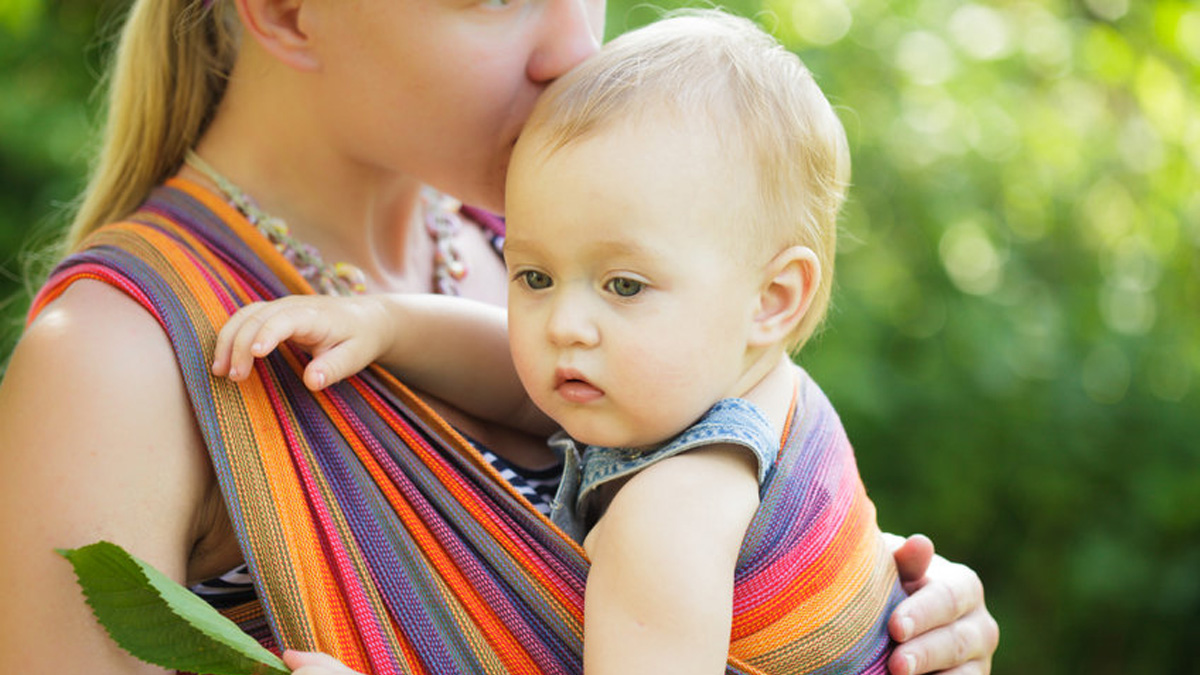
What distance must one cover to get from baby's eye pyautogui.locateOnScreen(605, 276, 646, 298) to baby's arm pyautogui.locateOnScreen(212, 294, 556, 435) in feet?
1.02

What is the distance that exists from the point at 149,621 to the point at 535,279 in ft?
1.66

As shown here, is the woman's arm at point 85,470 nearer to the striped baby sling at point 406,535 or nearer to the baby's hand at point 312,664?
the striped baby sling at point 406,535

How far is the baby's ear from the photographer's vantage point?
1.36m

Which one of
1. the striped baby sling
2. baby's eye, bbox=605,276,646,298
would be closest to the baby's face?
baby's eye, bbox=605,276,646,298

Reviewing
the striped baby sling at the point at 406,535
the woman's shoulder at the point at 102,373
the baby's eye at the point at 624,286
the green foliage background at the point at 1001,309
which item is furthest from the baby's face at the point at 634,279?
the green foliage background at the point at 1001,309

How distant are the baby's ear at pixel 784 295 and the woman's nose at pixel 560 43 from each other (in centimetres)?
37

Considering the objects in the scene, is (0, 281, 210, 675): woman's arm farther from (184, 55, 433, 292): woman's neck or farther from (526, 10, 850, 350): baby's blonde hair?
(526, 10, 850, 350): baby's blonde hair

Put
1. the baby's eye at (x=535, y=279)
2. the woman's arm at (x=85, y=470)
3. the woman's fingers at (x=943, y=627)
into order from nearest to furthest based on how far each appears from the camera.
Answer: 1. the woman's arm at (x=85, y=470)
2. the baby's eye at (x=535, y=279)
3. the woman's fingers at (x=943, y=627)

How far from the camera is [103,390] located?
129 cm

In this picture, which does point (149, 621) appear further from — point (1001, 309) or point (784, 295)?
point (1001, 309)

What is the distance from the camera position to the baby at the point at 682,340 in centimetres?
124

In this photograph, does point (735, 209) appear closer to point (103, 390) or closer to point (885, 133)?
point (103, 390)

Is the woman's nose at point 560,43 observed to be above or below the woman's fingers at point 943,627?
above

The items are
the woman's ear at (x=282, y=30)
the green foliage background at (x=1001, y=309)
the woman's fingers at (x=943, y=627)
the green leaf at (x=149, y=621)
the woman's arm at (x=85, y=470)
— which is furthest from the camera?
the green foliage background at (x=1001, y=309)
